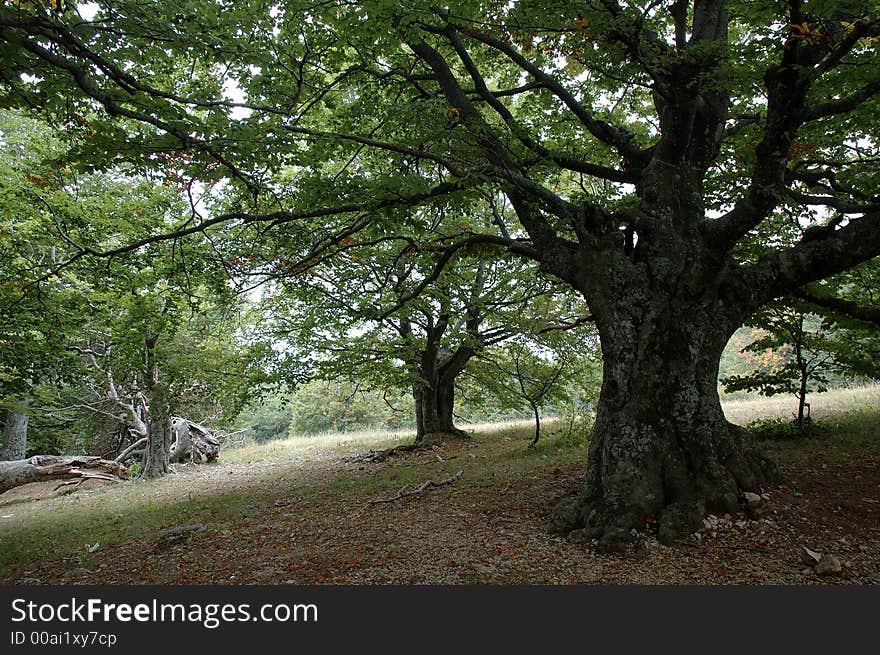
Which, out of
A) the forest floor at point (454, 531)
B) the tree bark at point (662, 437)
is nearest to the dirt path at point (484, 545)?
the forest floor at point (454, 531)

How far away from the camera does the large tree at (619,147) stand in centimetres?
409

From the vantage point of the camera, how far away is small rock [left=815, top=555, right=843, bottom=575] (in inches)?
141

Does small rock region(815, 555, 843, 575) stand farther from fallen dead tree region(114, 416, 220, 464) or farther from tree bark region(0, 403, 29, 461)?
tree bark region(0, 403, 29, 461)

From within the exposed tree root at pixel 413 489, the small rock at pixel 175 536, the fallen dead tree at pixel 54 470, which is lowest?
the fallen dead tree at pixel 54 470

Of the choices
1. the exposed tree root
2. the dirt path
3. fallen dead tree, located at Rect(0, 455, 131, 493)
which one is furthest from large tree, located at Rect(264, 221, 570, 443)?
fallen dead tree, located at Rect(0, 455, 131, 493)

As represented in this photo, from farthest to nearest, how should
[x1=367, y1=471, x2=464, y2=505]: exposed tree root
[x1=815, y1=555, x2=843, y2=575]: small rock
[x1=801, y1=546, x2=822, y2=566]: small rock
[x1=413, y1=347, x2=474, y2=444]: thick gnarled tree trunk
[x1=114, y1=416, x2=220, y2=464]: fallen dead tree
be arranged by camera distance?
1. [x1=114, y1=416, x2=220, y2=464]: fallen dead tree
2. [x1=413, y1=347, x2=474, y2=444]: thick gnarled tree trunk
3. [x1=367, y1=471, x2=464, y2=505]: exposed tree root
4. [x1=801, y1=546, x2=822, y2=566]: small rock
5. [x1=815, y1=555, x2=843, y2=575]: small rock

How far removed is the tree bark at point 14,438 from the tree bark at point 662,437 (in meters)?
16.2

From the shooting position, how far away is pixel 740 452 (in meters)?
4.91

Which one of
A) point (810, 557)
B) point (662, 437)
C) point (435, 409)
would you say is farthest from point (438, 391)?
point (810, 557)

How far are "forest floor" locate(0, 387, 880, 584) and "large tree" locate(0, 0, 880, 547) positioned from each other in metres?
0.44

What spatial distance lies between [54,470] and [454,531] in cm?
1276

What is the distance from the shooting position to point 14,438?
13891mm

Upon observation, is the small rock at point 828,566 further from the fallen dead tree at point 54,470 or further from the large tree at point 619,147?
the fallen dead tree at point 54,470

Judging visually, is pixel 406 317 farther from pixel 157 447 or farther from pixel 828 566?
pixel 828 566
